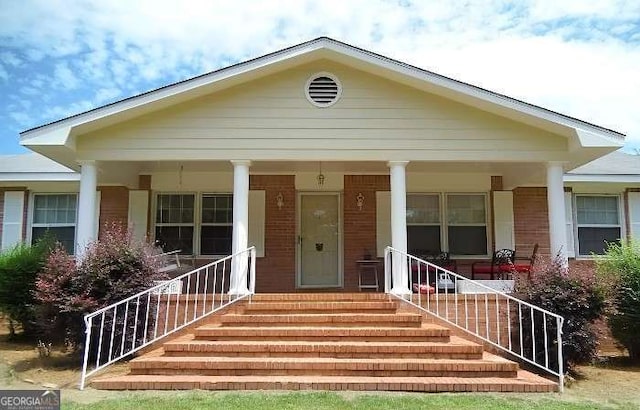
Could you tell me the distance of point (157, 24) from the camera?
32.1 feet

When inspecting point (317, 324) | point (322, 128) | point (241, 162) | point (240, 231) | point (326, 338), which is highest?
point (322, 128)

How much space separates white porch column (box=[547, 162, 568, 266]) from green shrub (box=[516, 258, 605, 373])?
5.19 ft

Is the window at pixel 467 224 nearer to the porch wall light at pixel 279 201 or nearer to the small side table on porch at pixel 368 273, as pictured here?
the small side table on porch at pixel 368 273

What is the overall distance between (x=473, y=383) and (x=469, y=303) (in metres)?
2.44

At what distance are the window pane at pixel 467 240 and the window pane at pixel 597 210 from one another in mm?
2622

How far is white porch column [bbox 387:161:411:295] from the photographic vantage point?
897cm

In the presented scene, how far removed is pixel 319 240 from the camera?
12031 mm

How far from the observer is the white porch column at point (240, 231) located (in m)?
8.80

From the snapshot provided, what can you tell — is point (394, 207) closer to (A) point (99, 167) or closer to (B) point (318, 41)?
(B) point (318, 41)

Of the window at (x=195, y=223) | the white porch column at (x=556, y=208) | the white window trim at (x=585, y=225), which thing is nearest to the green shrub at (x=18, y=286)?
the window at (x=195, y=223)

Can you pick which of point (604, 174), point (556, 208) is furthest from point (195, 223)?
point (604, 174)

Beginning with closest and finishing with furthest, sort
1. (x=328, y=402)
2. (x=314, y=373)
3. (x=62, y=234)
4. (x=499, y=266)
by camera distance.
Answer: (x=328, y=402), (x=314, y=373), (x=499, y=266), (x=62, y=234)

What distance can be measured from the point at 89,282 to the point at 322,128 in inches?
174

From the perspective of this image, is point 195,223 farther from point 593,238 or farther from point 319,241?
point 593,238
